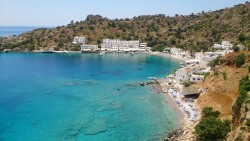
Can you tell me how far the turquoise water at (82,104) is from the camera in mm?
38969

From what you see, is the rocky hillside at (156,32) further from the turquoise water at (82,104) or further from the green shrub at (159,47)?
the turquoise water at (82,104)

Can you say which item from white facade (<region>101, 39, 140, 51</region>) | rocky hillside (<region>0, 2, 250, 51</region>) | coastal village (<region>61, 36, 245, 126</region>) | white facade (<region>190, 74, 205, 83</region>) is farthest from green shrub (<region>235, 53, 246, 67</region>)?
white facade (<region>101, 39, 140, 51</region>)

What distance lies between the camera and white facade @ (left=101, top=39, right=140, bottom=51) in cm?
12625

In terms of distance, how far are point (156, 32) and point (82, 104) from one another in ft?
292

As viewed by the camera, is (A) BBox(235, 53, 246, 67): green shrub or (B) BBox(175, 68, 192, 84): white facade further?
(B) BBox(175, 68, 192, 84): white facade

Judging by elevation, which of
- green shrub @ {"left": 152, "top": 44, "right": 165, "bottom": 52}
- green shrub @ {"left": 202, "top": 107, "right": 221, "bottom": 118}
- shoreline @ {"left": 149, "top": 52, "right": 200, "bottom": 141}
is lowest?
shoreline @ {"left": 149, "top": 52, "right": 200, "bottom": 141}

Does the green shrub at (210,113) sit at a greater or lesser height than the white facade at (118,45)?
lesser

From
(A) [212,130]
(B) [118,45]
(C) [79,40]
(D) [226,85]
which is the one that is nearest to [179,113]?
(D) [226,85]

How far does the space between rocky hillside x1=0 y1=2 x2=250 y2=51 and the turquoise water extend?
27.9m

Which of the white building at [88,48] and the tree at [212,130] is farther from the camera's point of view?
the white building at [88,48]

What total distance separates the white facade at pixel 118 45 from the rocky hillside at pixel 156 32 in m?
5.34

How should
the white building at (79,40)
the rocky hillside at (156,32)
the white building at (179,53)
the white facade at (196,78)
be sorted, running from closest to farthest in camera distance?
the white facade at (196,78), the white building at (179,53), the rocky hillside at (156,32), the white building at (79,40)

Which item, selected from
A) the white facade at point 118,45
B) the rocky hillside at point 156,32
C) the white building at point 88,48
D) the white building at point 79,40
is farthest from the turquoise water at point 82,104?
the white building at point 79,40

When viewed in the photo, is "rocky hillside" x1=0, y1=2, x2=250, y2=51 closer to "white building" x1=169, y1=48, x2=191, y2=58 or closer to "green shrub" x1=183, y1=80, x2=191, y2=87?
"white building" x1=169, y1=48, x2=191, y2=58
